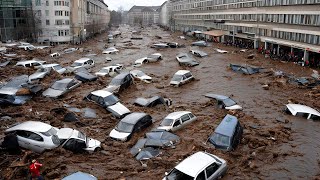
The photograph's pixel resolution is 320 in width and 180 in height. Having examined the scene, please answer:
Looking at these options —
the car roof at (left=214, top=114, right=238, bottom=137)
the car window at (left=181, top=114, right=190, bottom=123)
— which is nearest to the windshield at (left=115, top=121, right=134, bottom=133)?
the car window at (left=181, top=114, right=190, bottom=123)

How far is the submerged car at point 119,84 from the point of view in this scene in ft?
84.0

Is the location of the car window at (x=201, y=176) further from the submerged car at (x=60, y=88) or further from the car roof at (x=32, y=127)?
the submerged car at (x=60, y=88)

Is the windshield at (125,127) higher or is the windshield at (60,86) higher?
the windshield at (60,86)

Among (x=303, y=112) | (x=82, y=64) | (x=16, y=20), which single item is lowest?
(x=303, y=112)

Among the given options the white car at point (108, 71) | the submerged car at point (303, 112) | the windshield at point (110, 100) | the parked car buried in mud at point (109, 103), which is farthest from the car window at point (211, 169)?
the white car at point (108, 71)

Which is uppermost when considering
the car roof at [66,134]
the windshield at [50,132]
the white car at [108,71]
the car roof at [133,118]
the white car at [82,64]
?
the white car at [82,64]

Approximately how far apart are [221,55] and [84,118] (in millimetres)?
36008

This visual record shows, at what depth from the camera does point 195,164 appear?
12.0 meters

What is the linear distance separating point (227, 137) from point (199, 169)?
4.31 m

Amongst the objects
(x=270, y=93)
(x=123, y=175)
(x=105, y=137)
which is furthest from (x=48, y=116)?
(x=270, y=93)

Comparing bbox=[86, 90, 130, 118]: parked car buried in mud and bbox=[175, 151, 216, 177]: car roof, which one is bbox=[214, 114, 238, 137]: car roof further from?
bbox=[86, 90, 130, 118]: parked car buried in mud

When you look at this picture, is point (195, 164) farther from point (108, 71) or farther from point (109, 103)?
point (108, 71)

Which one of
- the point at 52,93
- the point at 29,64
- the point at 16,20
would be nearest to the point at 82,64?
the point at 29,64

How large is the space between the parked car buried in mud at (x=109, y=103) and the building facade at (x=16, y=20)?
45840 mm
